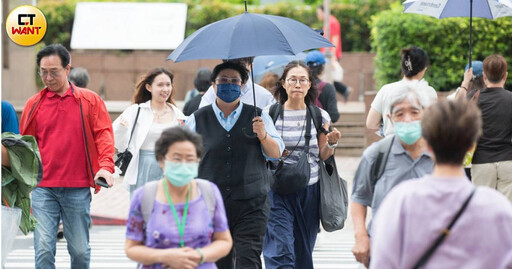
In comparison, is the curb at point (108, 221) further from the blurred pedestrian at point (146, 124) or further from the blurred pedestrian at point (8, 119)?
the blurred pedestrian at point (8, 119)

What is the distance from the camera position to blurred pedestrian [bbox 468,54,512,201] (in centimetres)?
870

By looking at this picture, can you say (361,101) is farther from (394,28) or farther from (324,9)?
(394,28)

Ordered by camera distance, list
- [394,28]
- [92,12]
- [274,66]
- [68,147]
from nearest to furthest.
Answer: [68,147]
[274,66]
[394,28]
[92,12]

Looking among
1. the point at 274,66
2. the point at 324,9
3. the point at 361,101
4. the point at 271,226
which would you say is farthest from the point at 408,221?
the point at 361,101

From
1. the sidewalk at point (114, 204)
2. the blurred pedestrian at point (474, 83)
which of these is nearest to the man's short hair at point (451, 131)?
the blurred pedestrian at point (474, 83)

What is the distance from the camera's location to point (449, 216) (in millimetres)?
3945

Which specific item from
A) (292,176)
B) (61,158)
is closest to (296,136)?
(292,176)

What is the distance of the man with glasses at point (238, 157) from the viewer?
22.7ft

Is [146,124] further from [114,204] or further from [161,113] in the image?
[114,204]

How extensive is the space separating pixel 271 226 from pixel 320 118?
36.0 inches

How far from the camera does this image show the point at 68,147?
737 centimetres

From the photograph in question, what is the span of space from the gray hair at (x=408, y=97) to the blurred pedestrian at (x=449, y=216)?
1.05 meters

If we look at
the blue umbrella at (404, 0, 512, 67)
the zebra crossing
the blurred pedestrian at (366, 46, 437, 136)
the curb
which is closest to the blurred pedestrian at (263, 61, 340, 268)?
the blurred pedestrian at (366, 46, 437, 136)

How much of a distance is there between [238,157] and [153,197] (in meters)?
2.01
